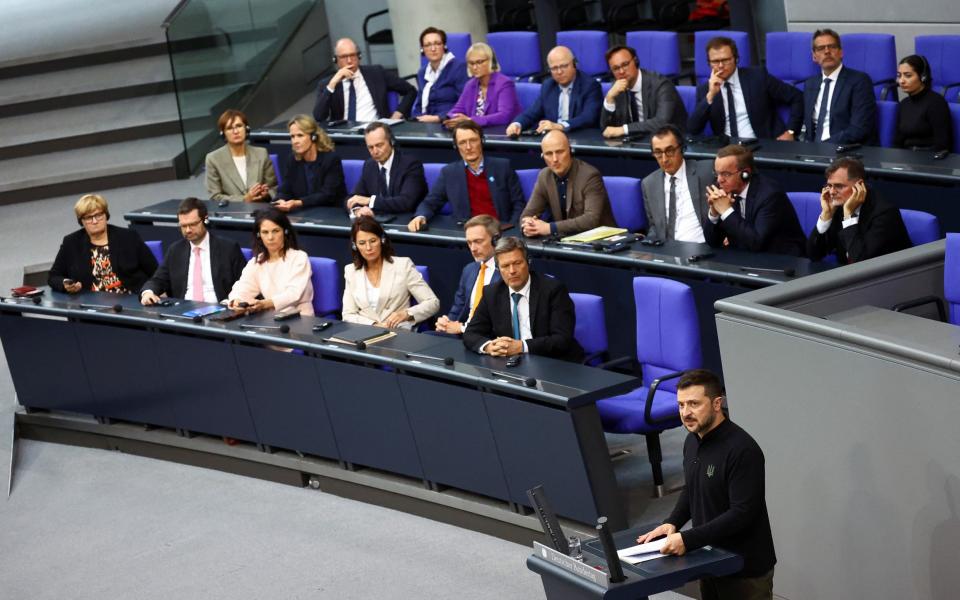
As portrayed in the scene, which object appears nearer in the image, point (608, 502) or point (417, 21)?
point (608, 502)

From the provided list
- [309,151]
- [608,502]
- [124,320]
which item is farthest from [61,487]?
[608,502]

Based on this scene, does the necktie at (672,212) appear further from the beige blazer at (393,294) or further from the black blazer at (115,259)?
the black blazer at (115,259)

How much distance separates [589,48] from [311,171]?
267 centimetres

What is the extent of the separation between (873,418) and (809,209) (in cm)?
254

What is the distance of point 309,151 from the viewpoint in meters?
8.62

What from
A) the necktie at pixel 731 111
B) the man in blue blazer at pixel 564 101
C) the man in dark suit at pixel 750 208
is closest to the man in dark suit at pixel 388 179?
the man in blue blazer at pixel 564 101

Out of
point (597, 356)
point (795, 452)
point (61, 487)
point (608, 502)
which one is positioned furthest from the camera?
point (61, 487)

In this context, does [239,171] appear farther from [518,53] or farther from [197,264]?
[518,53]

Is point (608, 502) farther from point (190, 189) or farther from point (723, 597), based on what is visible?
point (190, 189)

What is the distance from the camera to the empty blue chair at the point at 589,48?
10109 millimetres

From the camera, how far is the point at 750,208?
254 inches

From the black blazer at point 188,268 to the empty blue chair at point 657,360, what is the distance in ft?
8.54

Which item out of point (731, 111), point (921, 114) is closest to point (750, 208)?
point (921, 114)

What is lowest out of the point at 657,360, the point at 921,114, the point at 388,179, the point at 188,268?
the point at 657,360
